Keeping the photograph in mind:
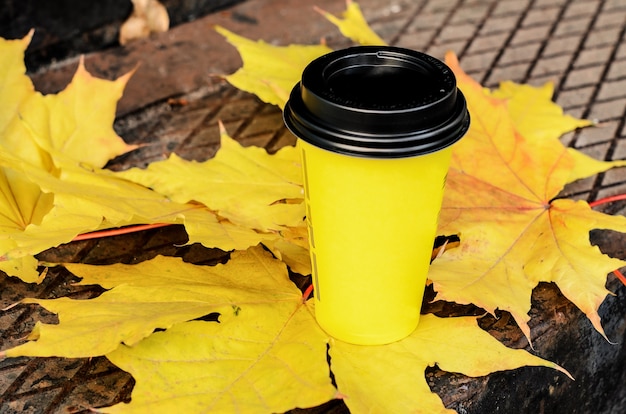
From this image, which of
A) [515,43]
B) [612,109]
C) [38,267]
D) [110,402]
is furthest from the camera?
[515,43]

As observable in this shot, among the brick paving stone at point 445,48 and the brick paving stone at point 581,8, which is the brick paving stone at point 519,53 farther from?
the brick paving stone at point 581,8

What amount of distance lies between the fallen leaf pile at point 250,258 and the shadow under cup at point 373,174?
0.06m

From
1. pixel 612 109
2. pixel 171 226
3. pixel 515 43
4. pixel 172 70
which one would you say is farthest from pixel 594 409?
pixel 172 70

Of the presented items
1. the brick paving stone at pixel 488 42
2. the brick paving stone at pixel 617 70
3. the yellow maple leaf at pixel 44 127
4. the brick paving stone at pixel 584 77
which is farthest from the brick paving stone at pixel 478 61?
the yellow maple leaf at pixel 44 127

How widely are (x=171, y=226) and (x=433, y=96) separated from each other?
0.79m

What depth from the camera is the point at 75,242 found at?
1.66 m

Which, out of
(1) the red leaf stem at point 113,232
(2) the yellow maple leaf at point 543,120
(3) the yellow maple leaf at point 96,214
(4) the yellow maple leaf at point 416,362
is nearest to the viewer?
(4) the yellow maple leaf at point 416,362

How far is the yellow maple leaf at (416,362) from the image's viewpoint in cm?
117

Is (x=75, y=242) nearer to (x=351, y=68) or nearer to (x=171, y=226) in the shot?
(x=171, y=226)

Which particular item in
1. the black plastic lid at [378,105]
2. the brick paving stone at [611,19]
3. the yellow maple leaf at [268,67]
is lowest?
the brick paving stone at [611,19]

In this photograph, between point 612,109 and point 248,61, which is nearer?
point 248,61

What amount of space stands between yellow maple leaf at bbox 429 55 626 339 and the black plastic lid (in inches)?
13.7

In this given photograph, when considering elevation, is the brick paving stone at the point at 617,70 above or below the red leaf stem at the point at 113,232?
above

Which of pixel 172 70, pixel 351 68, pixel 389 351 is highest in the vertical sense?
pixel 351 68
